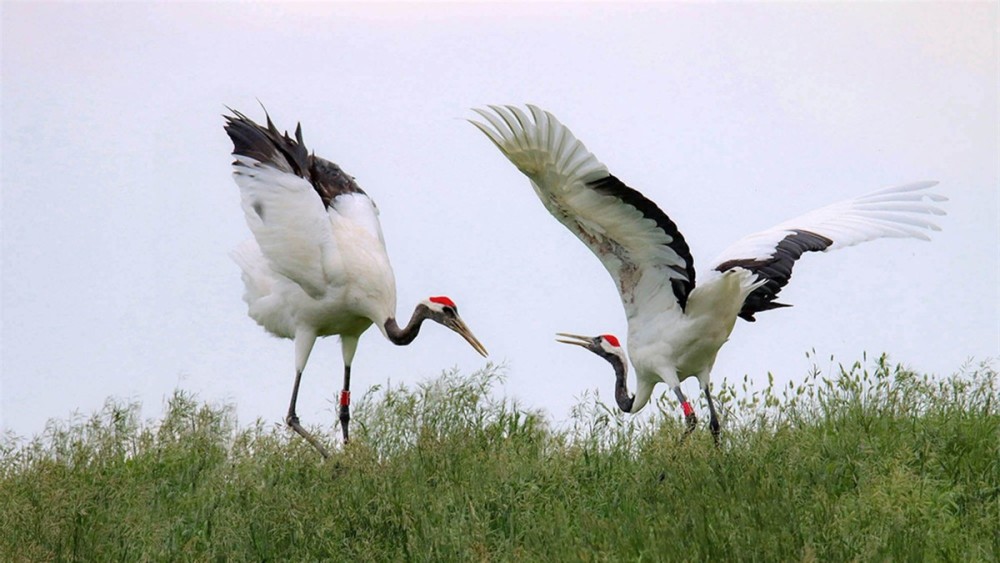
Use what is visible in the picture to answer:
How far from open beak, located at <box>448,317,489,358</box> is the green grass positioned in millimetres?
758

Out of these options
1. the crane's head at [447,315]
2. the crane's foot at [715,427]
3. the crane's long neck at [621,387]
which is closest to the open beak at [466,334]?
the crane's head at [447,315]

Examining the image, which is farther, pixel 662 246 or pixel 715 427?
pixel 715 427

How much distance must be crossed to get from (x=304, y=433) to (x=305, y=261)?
48.5 inches

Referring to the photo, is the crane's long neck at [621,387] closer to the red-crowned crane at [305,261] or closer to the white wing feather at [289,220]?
the red-crowned crane at [305,261]

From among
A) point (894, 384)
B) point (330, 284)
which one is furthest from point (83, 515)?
point (894, 384)

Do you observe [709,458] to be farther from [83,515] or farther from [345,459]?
[83,515]

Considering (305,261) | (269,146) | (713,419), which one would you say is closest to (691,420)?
(713,419)

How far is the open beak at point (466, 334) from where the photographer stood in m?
9.57

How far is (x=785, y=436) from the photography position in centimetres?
742

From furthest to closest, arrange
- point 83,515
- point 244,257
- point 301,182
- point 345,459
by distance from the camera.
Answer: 1. point 244,257
2. point 301,182
3. point 345,459
4. point 83,515

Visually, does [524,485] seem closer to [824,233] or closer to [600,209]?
[600,209]

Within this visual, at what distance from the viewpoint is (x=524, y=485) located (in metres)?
7.05

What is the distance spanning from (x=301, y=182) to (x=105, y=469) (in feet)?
8.10

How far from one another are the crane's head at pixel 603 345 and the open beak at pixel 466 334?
0.56m
